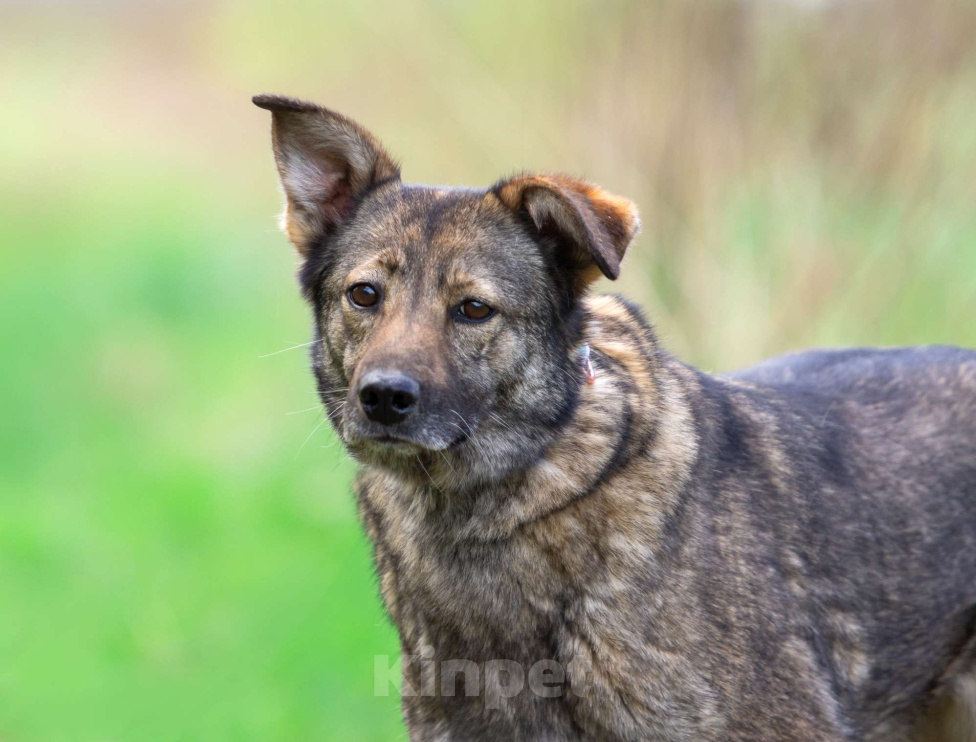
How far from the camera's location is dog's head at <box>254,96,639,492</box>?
10.6ft

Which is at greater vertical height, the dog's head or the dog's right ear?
the dog's right ear

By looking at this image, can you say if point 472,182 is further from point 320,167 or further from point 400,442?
point 400,442

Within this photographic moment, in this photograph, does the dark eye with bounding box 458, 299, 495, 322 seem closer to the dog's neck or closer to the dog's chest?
the dog's neck

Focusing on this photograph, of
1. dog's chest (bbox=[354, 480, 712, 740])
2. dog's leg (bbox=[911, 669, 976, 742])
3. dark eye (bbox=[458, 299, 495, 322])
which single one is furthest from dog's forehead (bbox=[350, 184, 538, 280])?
dog's leg (bbox=[911, 669, 976, 742])

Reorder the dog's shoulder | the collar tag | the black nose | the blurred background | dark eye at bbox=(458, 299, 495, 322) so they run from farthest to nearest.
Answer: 1. the blurred background
2. the dog's shoulder
3. the collar tag
4. dark eye at bbox=(458, 299, 495, 322)
5. the black nose

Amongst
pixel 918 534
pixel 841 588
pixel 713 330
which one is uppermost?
pixel 713 330

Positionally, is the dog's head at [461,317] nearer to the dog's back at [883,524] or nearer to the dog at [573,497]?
the dog at [573,497]

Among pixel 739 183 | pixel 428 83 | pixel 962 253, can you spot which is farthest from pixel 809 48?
pixel 428 83

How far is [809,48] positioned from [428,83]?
2445mm

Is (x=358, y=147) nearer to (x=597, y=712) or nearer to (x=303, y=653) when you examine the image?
(x=597, y=712)

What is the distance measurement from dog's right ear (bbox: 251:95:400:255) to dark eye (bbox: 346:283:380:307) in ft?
1.39

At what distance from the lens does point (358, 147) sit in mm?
3756

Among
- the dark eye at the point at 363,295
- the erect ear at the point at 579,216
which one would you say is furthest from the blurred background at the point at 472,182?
the erect ear at the point at 579,216

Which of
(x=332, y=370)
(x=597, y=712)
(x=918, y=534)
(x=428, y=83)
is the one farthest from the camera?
(x=428, y=83)
